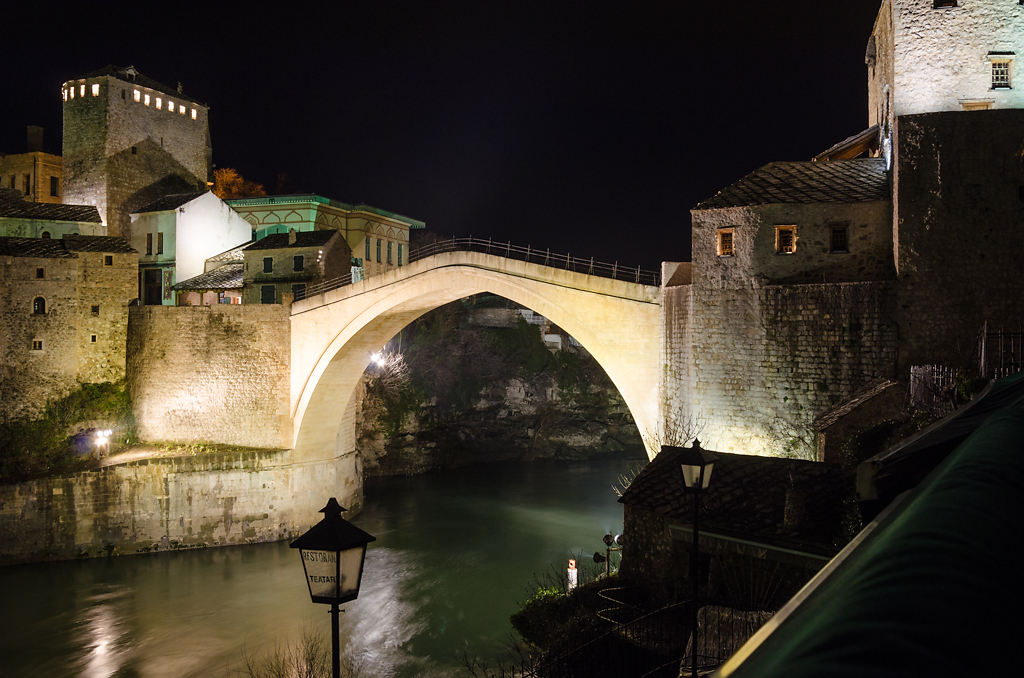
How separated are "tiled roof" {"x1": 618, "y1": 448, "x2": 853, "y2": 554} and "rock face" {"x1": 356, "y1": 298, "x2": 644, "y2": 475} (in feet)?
65.0

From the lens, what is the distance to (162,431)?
67.1 ft

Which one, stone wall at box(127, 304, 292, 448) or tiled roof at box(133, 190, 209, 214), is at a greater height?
tiled roof at box(133, 190, 209, 214)

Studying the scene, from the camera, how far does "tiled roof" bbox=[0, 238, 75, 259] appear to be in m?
19.0

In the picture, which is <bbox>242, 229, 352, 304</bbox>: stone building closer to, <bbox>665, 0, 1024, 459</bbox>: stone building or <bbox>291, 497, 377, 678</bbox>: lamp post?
<bbox>665, 0, 1024, 459</bbox>: stone building

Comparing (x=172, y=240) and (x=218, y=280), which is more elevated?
(x=172, y=240)

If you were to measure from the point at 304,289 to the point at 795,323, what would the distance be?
48.8 ft

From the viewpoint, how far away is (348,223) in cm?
3180

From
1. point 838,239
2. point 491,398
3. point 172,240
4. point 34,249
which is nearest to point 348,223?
point 172,240

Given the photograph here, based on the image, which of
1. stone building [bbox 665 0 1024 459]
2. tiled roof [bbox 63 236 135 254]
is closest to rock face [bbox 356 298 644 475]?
tiled roof [bbox 63 236 135 254]

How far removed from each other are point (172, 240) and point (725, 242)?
20.7 metres

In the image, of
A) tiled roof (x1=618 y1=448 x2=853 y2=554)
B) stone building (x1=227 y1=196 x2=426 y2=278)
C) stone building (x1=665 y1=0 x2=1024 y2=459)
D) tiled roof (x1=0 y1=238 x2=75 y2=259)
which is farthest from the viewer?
stone building (x1=227 y1=196 x2=426 y2=278)

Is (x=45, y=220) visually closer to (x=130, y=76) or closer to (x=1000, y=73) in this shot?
(x=130, y=76)

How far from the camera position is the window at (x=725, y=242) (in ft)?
43.3

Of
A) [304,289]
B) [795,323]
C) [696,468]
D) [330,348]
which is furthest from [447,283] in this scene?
[696,468]
